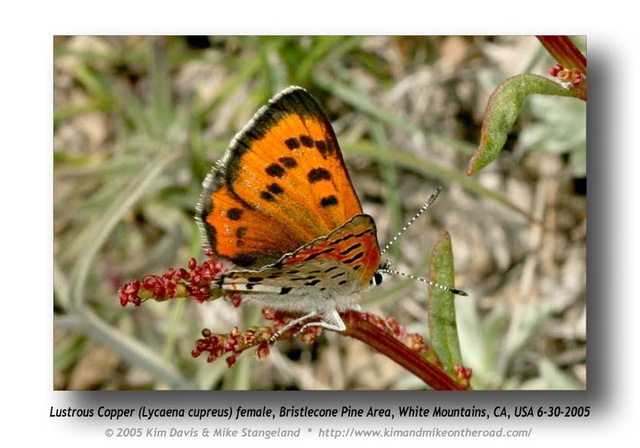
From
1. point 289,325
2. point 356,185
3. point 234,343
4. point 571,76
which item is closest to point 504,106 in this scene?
point 571,76

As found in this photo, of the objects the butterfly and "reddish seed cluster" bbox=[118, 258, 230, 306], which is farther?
the butterfly

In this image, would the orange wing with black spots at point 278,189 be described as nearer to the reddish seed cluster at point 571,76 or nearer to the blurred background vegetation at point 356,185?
the reddish seed cluster at point 571,76

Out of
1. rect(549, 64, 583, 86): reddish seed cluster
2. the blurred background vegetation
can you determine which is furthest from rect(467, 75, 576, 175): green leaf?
the blurred background vegetation

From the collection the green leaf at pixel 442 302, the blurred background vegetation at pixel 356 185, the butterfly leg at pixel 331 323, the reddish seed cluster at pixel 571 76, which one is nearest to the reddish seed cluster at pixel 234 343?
the butterfly leg at pixel 331 323

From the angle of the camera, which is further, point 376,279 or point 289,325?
point 376,279

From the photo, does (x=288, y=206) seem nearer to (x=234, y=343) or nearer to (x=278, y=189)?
(x=278, y=189)

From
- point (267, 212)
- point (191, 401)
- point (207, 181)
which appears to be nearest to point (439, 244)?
point (267, 212)

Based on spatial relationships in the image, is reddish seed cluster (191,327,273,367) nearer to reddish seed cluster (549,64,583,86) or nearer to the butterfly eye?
the butterfly eye

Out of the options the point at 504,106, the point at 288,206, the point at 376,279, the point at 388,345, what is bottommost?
the point at 388,345
